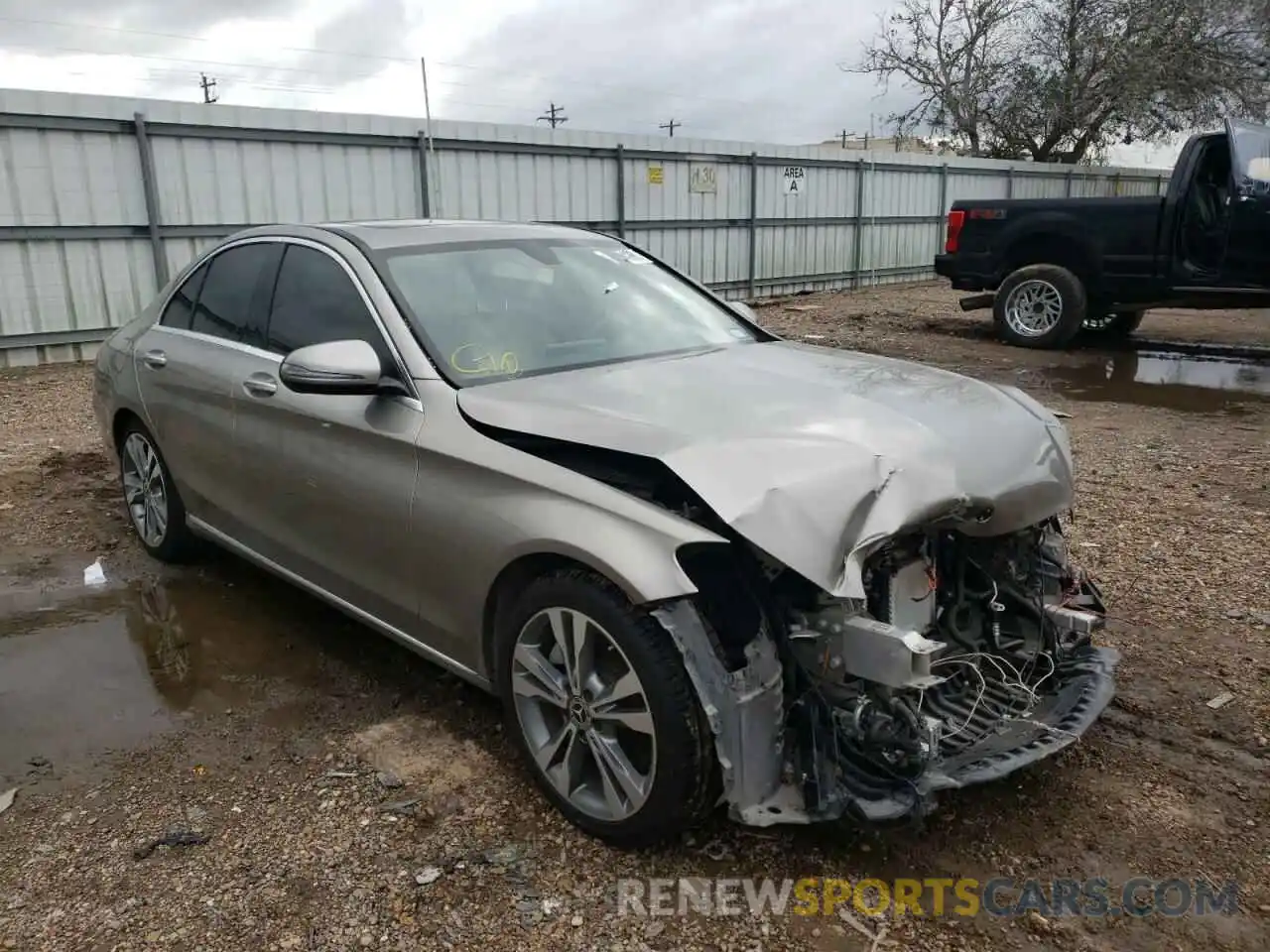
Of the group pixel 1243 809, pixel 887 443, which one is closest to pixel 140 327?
pixel 887 443

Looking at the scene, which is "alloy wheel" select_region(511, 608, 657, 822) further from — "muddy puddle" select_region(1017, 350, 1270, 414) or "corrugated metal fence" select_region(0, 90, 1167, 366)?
"corrugated metal fence" select_region(0, 90, 1167, 366)

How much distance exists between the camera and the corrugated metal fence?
392 inches

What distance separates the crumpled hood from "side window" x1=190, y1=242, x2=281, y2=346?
1.49 meters

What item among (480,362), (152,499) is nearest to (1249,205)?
(480,362)

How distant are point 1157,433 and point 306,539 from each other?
6.27 meters

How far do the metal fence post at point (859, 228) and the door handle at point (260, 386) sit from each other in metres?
16.7

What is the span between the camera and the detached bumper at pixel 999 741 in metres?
2.42

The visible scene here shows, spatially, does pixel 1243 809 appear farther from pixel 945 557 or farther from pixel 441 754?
pixel 441 754

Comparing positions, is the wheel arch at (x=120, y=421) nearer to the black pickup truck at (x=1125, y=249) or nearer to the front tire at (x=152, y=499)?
the front tire at (x=152, y=499)

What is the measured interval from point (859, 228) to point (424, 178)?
9514 millimetres

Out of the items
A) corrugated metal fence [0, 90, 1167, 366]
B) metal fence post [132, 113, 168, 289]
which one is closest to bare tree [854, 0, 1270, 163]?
corrugated metal fence [0, 90, 1167, 366]

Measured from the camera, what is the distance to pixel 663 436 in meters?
2.60

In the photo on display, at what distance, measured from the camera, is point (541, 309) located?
3570mm

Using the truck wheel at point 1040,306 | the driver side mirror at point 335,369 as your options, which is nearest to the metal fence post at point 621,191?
the truck wheel at point 1040,306
